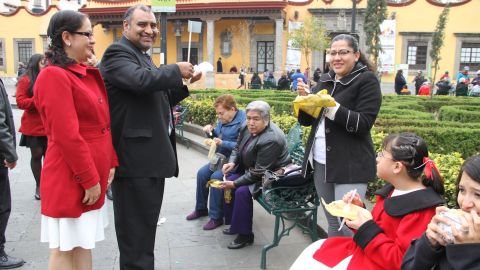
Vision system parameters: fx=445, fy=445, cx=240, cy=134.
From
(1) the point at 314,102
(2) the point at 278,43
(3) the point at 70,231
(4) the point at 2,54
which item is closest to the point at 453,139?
(1) the point at 314,102

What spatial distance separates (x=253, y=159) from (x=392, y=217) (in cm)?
209

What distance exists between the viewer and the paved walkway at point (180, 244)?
3.94 m

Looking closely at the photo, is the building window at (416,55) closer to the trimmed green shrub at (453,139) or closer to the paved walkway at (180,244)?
the trimmed green shrub at (453,139)

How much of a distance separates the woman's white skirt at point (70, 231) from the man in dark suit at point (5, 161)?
1.18 meters

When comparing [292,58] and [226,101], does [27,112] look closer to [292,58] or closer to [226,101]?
[226,101]

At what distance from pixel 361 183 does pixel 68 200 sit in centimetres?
196

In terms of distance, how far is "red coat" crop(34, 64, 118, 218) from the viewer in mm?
2447

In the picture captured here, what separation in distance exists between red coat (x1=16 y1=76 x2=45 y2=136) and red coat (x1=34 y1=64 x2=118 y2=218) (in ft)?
9.51

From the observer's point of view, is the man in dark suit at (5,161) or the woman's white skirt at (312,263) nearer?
the woman's white skirt at (312,263)

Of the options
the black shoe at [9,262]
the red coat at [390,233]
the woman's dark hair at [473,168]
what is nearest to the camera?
the woman's dark hair at [473,168]

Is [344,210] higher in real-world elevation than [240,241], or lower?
higher

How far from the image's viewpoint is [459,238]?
62.9 inches

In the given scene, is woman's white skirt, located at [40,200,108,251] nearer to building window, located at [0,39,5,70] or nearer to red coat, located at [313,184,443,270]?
red coat, located at [313,184,443,270]

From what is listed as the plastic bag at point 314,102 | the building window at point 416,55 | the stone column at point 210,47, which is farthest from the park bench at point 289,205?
the building window at point 416,55
